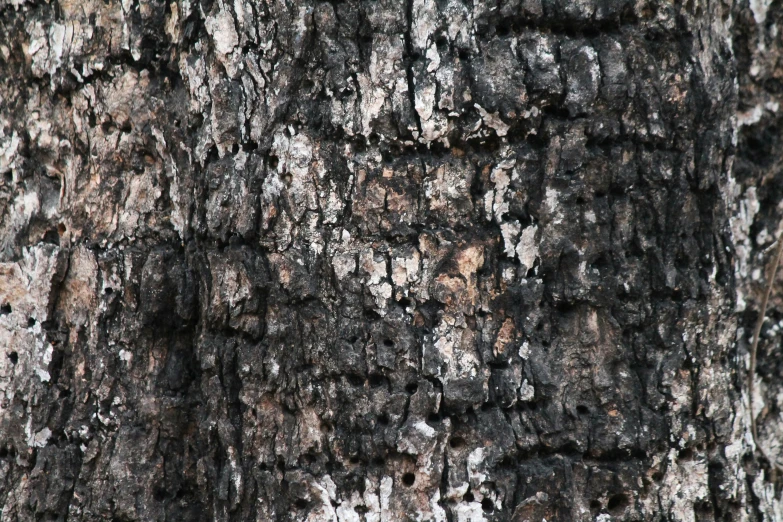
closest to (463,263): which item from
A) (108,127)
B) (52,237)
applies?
(108,127)

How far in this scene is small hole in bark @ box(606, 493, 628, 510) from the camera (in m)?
1.75

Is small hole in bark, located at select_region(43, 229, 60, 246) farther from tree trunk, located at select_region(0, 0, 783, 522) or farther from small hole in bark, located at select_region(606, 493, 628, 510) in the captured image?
small hole in bark, located at select_region(606, 493, 628, 510)

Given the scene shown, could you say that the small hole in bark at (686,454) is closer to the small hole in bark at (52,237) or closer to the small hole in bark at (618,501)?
the small hole in bark at (618,501)

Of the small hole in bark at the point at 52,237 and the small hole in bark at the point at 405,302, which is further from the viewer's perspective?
the small hole in bark at the point at 52,237

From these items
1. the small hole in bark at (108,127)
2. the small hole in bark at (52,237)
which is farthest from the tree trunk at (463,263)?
the small hole in bark at (52,237)

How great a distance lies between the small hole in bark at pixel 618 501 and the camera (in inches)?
69.1

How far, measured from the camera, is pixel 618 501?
176 cm

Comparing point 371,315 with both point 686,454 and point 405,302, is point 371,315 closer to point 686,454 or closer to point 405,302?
point 405,302

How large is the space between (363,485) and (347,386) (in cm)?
23

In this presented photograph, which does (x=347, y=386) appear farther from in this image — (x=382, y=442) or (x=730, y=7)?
(x=730, y=7)

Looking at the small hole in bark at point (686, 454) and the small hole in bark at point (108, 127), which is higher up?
the small hole in bark at point (108, 127)

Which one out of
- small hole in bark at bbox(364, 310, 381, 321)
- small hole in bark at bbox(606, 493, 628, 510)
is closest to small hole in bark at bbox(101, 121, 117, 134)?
small hole in bark at bbox(364, 310, 381, 321)

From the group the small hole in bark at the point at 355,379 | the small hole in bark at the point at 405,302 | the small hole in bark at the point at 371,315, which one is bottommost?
the small hole in bark at the point at 355,379

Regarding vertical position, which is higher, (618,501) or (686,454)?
(686,454)
